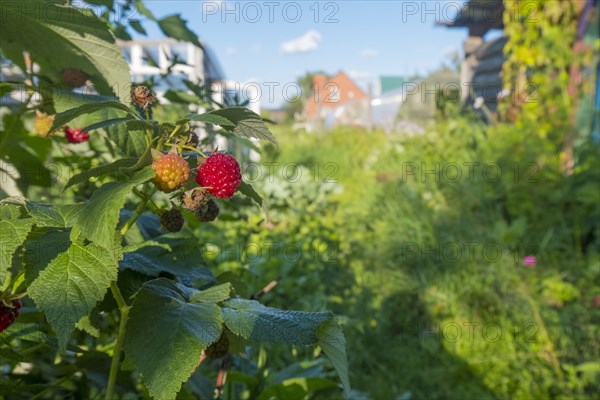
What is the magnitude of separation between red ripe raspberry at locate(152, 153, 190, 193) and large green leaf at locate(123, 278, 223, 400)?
0.47 ft

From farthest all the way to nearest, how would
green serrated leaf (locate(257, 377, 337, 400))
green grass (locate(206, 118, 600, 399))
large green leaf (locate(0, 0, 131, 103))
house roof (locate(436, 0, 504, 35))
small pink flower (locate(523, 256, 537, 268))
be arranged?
house roof (locate(436, 0, 504, 35))
small pink flower (locate(523, 256, 537, 268))
green grass (locate(206, 118, 600, 399))
green serrated leaf (locate(257, 377, 337, 400))
large green leaf (locate(0, 0, 131, 103))

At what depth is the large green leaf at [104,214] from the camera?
2.13ft

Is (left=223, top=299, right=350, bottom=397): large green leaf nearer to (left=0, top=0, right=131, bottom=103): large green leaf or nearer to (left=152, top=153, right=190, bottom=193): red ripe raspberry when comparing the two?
(left=152, top=153, right=190, bottom=193): red ripe raspberry

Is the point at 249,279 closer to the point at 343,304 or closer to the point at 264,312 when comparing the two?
the point at 343,304

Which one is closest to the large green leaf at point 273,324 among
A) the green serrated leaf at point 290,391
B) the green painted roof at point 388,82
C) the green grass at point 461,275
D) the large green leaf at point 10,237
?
the large green leaf at point 10,237

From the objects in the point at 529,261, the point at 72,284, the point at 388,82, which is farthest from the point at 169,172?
the point at 388,82

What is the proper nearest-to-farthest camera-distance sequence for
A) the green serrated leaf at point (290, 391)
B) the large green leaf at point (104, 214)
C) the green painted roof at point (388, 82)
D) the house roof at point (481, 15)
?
1. the large green leaf at point (104, 214)
2. the green serrated leaf at point (290, 391)
3. the house roof at point (481, 15)
4. the green painted roof at point (388, 82)

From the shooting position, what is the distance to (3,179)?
1746 millimetres

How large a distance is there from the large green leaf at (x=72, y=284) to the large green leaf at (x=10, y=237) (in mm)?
34

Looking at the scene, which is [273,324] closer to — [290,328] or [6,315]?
[290,328]

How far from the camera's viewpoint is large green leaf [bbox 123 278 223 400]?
0.70 meters

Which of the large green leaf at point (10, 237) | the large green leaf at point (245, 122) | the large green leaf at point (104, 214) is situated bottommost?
the large green leaf at point (10, 237)

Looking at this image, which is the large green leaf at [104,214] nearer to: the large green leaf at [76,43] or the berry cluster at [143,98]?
the berry cluster at [143,98]

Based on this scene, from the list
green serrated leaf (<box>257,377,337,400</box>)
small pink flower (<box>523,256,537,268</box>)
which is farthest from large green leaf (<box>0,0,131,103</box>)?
small pink flower (<box>523,256,537,268</box>)
